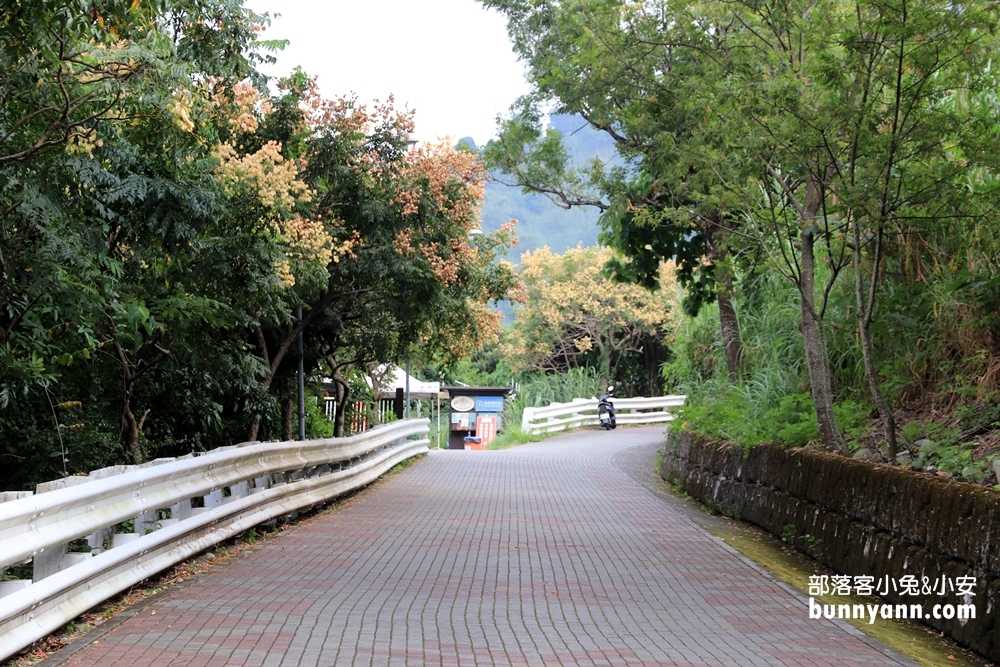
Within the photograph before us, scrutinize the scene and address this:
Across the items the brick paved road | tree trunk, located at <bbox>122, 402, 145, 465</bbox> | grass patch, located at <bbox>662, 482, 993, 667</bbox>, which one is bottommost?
grass patch, located at <bbox>662, 482, 993, 667</bbox>

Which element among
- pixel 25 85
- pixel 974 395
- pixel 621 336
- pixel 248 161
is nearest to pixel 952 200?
pixel 974 395

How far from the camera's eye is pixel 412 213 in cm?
1600

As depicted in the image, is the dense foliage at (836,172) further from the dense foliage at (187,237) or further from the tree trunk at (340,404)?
the tree trunk at (340,404)

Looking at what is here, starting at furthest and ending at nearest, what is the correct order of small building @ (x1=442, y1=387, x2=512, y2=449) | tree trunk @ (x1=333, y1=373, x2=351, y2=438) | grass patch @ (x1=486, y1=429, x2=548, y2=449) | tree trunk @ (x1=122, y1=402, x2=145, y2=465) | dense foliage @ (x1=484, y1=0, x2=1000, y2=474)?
1. small building @ (x1=442, y1=387, x2=512, y2=449)
2. grass patch @ (x1=486, y1=429, x2=548, y2=449)
3. tree trunk @ (x1=333, y1=373, x2=351, y2=438)
4. tree trunk @ (x1=122, y1=402, x2=145, y2=465)
5. dense foliage @ (x1=484, y1=0, x2=1000, y2=474)

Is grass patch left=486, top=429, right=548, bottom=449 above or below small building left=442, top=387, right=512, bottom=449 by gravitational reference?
below

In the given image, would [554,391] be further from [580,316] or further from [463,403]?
[580,316]

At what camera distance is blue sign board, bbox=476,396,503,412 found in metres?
39.7

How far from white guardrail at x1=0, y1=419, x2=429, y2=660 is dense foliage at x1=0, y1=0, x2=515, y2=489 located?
1.61 metres

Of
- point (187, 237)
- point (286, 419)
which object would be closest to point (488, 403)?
point (286, 419)

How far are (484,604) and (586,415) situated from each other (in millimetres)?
30060

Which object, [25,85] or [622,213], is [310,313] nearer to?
[622,213]

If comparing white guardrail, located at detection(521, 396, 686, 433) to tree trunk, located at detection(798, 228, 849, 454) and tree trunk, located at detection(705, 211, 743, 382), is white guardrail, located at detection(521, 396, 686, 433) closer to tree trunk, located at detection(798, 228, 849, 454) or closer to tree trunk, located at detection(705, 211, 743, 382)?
tree trunk, located at detection(705, 211, 743, 382)

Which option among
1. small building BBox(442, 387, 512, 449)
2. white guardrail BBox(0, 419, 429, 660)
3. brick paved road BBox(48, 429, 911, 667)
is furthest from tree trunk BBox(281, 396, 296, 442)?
small building BBox(442, 387, 512, 449)

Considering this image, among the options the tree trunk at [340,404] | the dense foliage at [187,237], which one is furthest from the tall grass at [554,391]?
the dense foliage at [187,237]
